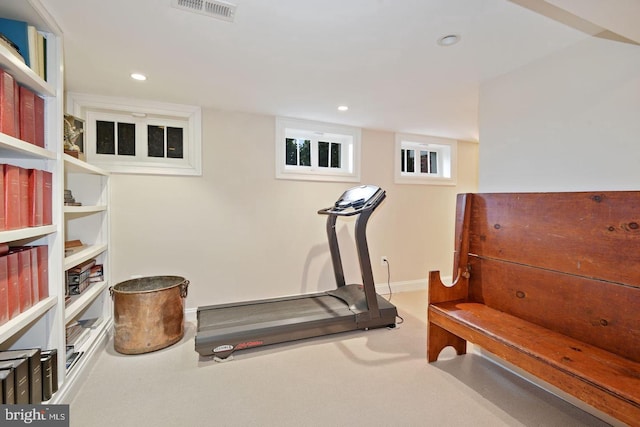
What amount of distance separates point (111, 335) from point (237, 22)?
277cm

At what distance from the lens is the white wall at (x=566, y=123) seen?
158 centimetres

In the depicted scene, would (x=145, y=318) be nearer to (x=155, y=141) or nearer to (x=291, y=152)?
(x=155, y=141)

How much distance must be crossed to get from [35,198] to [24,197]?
59 millimetres

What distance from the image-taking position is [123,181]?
2793 mm

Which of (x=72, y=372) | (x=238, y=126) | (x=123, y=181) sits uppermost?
(x=238, y=126)

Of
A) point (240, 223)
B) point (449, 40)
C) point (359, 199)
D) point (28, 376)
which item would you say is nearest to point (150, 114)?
point (240, 223)

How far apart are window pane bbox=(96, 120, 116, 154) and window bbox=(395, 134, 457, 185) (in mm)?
3269

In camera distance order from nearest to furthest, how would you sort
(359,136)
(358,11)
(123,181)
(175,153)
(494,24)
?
1. (358,11)
2. (494,24)
3. (123,181)
4. (175,153)
5. (359,136)

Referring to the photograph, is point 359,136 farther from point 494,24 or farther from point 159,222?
point 159,222

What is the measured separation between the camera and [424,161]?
4.30m

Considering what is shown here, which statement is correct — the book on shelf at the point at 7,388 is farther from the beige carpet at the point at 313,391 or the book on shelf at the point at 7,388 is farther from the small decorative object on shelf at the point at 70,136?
the small decorative object on shelf at the point at 70,136

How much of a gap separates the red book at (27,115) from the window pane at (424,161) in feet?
13.4

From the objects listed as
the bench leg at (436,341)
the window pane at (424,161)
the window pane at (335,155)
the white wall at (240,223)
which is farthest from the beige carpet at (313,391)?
the window pane at (424,161)

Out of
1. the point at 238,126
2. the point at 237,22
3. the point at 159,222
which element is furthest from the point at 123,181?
the point at 237,22
